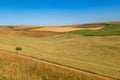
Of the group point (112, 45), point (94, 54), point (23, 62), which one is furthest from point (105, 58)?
point (23, 62)

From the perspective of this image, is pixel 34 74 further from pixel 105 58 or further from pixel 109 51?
pixel 109 51

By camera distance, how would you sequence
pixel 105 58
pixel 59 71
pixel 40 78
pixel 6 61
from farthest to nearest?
pixel 105 58 → pixel 6 61 → pixel 59 71 → pixel 40 78

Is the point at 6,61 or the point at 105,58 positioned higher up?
the point at 6,61

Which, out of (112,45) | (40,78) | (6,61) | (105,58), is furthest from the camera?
(112,45)

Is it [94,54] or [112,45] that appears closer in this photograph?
[94,54]

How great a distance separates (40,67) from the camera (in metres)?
21.8

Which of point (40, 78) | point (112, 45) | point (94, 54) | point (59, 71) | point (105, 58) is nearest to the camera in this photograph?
point (40, 78)

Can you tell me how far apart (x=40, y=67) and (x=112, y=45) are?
23969mm

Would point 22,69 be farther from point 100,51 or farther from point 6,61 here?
point 100,51

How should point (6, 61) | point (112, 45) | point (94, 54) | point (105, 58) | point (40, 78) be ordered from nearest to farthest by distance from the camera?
point (40, 78), point (6, 61), point (105, 58), point (94, 54), point (112, 45)

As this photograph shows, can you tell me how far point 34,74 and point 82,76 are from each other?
3.69 metres

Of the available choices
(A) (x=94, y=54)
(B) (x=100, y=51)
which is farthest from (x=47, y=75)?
(B) (x=100, y=51)

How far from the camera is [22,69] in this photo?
68.1 ft

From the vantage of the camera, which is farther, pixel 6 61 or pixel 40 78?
pixel 6 61
